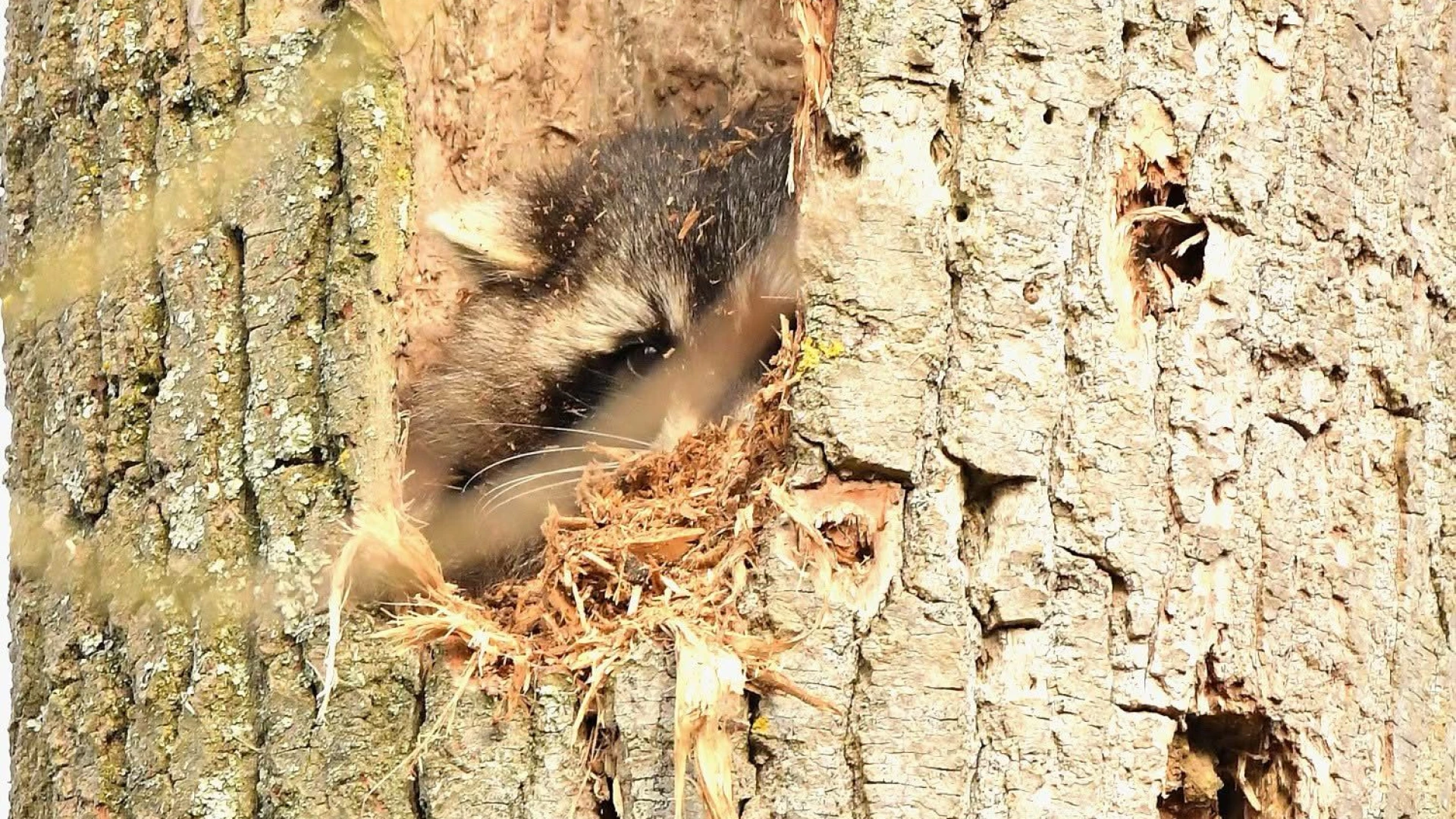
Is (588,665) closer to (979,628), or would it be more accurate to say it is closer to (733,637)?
(733,637)

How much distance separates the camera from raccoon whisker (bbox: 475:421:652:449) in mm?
2867

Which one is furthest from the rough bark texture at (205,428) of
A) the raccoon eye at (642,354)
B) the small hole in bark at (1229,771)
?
the raccoon eye at (642,354)

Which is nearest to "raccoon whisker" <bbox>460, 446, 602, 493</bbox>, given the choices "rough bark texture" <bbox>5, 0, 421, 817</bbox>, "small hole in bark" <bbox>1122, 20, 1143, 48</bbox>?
"rough bark texture" <bbox>5, 0, 421, 817</bbox>

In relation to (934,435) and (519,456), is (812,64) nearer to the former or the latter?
(934,435)

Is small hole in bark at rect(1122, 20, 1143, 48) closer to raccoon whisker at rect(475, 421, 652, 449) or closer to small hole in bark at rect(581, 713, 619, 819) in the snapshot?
small hole in bark at rect(581, 713, 619, 819)

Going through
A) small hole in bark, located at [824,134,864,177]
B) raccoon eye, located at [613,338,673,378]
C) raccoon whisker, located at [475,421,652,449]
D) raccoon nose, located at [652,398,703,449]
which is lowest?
raccoon whisker, located at [475,421,652,449]

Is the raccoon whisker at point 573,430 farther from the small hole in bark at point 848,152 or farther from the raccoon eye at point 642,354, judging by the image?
the small hole in bark at point 848,152

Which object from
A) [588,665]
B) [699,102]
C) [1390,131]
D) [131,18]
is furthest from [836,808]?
[699,102]

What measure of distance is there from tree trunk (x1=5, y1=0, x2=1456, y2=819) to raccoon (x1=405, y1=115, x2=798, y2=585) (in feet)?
2.03

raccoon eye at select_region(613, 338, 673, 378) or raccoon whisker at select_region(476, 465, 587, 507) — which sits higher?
raccoon eye at select_region(613, 338, 673, 378)

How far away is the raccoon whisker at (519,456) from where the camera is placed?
293 cm

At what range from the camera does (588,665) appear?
181cm

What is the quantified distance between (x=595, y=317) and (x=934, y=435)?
1.65 m

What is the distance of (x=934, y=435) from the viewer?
1.79 meters
